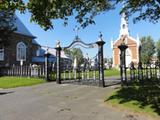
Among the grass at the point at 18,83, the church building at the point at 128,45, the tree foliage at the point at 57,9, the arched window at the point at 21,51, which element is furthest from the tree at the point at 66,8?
the church building at the point at 128,45

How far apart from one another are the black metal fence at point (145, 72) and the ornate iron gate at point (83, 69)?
7.62 feet

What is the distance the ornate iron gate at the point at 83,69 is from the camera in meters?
17.8

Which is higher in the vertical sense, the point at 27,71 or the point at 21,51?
the point at 21,51

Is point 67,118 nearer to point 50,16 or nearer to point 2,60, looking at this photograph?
point 50,16

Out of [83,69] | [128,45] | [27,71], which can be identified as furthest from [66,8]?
[128,45]

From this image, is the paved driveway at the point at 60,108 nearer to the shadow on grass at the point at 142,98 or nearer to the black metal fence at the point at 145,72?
the shadow on grass at the point at 142,98

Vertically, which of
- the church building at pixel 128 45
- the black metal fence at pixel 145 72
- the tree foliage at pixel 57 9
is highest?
the church building at pixel 128 45

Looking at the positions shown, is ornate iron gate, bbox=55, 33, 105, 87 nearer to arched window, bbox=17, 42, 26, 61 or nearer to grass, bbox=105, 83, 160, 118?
grass, bbox=105, 83, 160, 118

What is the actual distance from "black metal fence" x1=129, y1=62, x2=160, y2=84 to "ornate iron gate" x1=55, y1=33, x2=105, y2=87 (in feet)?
7.62

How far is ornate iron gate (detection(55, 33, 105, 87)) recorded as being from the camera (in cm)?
1775

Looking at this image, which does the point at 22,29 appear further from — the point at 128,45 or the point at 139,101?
the point at 139,101

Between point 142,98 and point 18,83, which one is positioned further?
point 18,83

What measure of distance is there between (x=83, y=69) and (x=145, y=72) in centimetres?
448

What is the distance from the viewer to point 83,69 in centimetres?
2066
